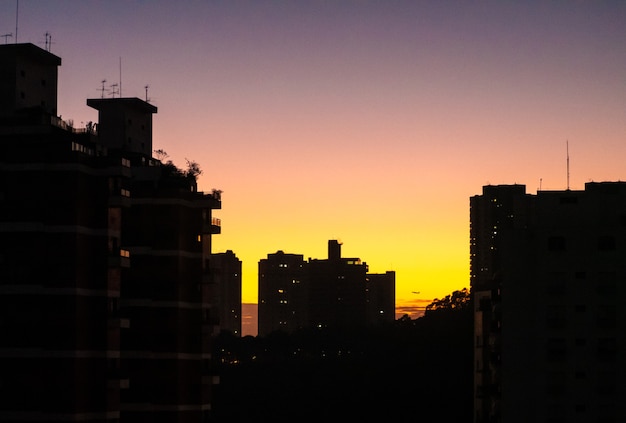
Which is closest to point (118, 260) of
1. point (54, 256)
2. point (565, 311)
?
point (54, 256)

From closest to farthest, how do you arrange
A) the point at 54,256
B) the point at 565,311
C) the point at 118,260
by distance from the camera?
the point at 54,256, the point at 118,260, the point at 565,311

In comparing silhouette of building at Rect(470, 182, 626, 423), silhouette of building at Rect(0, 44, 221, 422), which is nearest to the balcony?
silhouette of building at Rect(0, 44, 221, 422)

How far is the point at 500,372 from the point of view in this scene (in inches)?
4063

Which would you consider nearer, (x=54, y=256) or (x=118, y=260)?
(x=54, y=256)

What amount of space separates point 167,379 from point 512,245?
2617 centimetres

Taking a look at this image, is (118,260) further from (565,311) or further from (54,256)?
(565,311)

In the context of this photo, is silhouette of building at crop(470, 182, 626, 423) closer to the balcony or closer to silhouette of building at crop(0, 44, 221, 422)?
silhouette of building at crop(0, 44, 221, 422)

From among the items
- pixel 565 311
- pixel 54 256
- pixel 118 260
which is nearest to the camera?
pixel 54 256

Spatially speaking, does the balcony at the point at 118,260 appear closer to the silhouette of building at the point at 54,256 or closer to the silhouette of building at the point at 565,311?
the silhouette of building at the point at 54,256

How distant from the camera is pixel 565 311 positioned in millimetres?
98250

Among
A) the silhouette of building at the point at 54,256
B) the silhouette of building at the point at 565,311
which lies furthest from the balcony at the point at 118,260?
the silhouette of building at the point at 565,311

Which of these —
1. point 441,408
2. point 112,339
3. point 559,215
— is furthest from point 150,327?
point 441,408

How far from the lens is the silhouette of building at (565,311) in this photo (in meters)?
96.9

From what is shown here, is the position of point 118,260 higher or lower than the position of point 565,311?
higher
